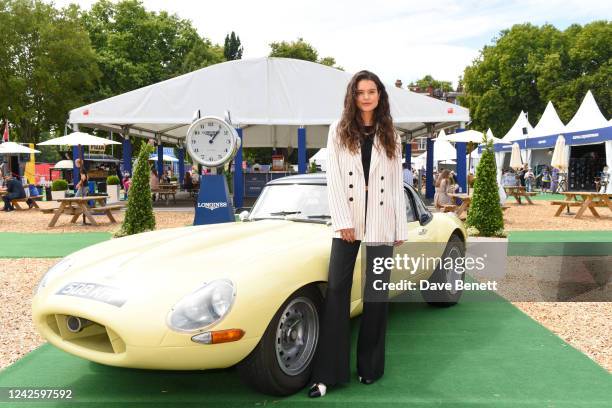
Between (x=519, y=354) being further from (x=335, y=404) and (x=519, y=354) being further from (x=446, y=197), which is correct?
(x=446, y=197)

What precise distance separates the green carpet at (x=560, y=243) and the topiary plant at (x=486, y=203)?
52cm

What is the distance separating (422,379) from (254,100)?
13.9 meters

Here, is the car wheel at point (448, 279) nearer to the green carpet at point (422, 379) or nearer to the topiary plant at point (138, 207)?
the green carpet at point (422, 379)

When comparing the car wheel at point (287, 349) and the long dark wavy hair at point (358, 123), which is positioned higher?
the long dark wavy hair at point (358, 123)

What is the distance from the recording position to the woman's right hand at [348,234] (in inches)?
123

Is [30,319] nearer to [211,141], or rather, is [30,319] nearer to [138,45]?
[211,141]

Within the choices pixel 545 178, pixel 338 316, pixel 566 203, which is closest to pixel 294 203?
pixel 338 316

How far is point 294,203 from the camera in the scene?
438cm

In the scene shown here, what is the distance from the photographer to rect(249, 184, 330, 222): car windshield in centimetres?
423

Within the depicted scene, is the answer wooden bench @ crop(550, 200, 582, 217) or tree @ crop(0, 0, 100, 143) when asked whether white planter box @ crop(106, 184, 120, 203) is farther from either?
tree @ crop(0, 0, 100, 143)

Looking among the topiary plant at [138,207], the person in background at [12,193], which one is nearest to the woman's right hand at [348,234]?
the topiary plant at [138,207]

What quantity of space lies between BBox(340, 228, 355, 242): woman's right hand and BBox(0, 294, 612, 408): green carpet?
3.23 ft

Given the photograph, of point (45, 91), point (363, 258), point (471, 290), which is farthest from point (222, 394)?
point (45, 91)

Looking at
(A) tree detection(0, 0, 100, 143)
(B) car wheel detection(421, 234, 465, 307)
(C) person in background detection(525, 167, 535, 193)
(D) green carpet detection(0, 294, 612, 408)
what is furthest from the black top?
(A) tree detection(0, 0, 100, 143)
